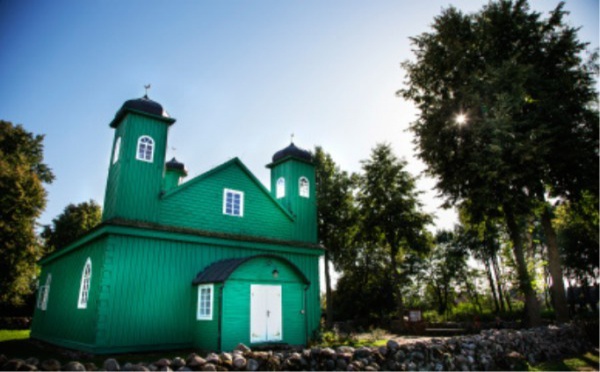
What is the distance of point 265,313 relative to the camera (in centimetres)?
1365

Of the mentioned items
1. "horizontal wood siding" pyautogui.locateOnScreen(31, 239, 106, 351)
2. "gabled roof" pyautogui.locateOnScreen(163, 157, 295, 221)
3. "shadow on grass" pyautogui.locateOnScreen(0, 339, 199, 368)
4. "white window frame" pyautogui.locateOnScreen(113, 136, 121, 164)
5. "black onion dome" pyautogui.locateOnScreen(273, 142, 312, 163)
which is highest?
"black onion dome" pyautogui.locateOnScreen(273, 142, 312, 163)

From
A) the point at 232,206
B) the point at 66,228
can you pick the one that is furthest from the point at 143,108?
the point at 66,228

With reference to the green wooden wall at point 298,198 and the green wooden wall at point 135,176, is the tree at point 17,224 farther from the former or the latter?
the green wooden wall at point 298,198

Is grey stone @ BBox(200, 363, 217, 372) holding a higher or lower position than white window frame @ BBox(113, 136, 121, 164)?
lower

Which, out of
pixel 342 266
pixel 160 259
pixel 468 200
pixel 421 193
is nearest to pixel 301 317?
pixel 160 259

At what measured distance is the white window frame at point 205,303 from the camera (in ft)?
42.3

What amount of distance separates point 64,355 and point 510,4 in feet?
77.3

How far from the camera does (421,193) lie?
27203mm

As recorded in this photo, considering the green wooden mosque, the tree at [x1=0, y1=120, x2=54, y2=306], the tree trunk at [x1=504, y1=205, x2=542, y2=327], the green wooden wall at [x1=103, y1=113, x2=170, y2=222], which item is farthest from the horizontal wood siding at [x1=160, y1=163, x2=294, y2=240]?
the tree at [x1=0, y1=120, x2=54, y2=306]

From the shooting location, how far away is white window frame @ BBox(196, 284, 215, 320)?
42.3 feet

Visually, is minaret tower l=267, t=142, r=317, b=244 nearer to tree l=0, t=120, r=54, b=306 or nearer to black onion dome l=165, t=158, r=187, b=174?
black onion dome l=165, t=158, r=187, b=174

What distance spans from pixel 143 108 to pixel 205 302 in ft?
27.7

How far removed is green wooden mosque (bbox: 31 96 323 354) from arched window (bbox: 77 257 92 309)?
1.9 inches

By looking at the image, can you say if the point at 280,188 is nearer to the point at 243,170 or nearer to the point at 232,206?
the point at 243,170
